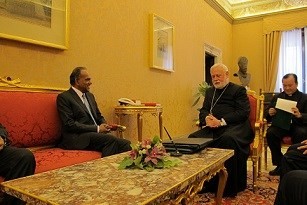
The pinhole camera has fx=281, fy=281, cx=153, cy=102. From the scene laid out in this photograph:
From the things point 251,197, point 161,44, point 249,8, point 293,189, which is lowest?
point 251,197

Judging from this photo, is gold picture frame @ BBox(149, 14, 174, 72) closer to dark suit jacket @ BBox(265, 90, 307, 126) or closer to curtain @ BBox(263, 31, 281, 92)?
dark suit jacket @ BBox(265, 90, 307, 126)

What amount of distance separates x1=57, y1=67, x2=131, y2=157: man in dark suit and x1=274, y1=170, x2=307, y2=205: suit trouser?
1484mm

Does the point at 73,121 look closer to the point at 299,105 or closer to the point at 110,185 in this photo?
the point at 110,185

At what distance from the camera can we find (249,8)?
780 centimetres

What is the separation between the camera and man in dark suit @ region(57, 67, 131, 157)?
2689 mm

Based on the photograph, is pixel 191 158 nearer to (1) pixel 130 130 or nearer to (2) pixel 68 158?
(2) pixel 68 158

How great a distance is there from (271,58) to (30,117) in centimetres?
645

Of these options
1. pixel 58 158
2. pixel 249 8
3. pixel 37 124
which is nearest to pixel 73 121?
pixel 37 124

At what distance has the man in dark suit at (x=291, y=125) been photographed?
143 inches

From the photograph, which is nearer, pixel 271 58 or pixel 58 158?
pixel 58 158

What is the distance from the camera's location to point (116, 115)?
3.83 metres

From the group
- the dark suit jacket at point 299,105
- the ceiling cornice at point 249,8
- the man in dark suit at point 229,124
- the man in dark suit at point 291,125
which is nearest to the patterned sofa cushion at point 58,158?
the man in dark suit at point 229,124

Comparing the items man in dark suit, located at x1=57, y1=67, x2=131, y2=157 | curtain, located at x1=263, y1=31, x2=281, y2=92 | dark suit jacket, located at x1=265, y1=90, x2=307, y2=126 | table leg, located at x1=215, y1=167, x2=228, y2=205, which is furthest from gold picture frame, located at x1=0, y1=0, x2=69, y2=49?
curtain, located at x1=263, y1=31, x2=281, y2=92

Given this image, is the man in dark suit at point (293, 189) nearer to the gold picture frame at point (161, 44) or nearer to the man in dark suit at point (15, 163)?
the man in dark suit at point (15, 163)
